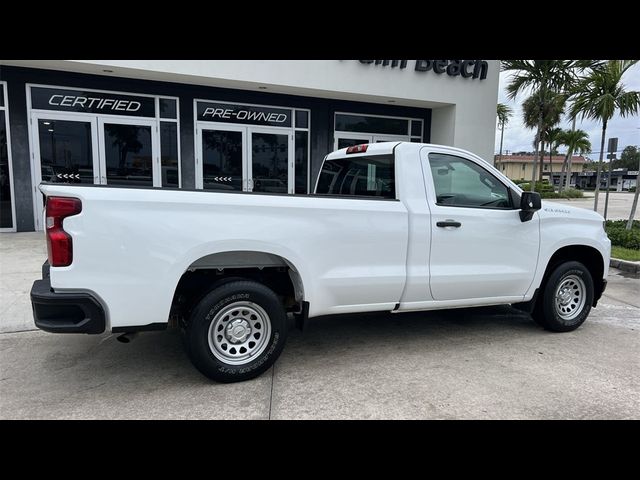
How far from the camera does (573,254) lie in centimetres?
538

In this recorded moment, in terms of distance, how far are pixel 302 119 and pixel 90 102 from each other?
5.57 metres

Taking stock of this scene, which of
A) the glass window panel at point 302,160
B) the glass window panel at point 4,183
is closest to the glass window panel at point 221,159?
the glass window panel at point 302,160

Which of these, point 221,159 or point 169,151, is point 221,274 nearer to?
point 169,151

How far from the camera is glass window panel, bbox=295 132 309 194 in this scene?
13.8 meters

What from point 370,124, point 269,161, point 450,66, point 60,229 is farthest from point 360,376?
point 450,66

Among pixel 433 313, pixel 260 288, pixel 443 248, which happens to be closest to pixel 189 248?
pixel 260 288

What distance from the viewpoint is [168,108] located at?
12.2 m

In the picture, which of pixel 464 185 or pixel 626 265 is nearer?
pixel 464 185

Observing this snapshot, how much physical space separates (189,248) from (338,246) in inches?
48.9

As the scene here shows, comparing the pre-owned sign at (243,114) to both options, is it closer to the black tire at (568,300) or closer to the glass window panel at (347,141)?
the glass window panel at (347,141)

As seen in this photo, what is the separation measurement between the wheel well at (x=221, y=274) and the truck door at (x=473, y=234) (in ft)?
4.74

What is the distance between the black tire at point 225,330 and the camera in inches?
141

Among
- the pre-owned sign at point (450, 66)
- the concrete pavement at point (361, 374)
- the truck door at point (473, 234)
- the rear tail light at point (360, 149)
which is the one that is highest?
the pre-owned sign at point (450, 66)
